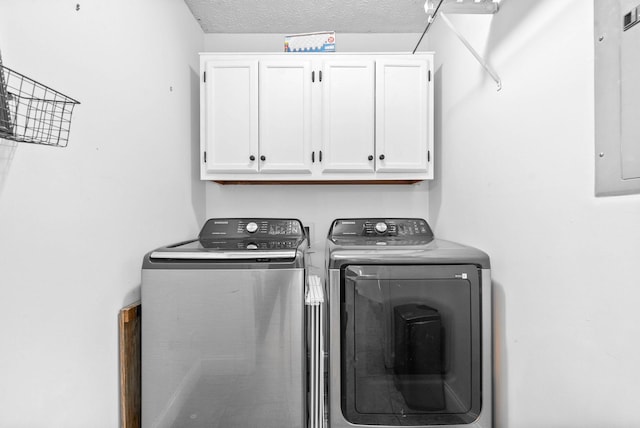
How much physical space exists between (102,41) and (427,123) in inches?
69.4

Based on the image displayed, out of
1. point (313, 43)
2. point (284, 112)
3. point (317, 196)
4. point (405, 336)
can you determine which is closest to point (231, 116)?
point (284, 112)

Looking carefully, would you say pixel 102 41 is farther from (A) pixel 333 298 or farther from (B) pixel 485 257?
(B) pixel 485 257

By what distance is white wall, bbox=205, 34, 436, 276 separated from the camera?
8.46 feet

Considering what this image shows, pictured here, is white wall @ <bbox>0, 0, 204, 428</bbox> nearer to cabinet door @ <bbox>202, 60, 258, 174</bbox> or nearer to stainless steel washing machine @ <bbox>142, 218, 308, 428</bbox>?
stainless steel washing machine @ <bbox>142, 218, 308, 428</bbox>

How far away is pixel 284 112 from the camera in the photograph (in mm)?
2189

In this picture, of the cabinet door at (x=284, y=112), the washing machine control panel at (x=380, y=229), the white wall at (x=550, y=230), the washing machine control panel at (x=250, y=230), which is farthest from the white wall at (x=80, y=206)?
the white wall at (x=550, y=230)

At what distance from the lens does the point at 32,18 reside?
1.04m

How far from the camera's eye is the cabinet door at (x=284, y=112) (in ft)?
7.16

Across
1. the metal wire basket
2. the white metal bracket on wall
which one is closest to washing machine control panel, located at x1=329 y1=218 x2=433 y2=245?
the white metal bracket on wall

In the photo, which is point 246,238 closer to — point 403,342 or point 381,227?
point 381,227

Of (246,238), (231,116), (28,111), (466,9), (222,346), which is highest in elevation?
(466,9)

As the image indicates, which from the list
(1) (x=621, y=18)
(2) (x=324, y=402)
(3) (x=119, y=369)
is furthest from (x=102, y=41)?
(2) (x=324, y=402)

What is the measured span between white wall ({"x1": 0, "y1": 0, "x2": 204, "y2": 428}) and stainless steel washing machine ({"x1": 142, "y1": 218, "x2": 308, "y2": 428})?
16 centimetres

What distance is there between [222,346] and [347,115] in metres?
1.51
